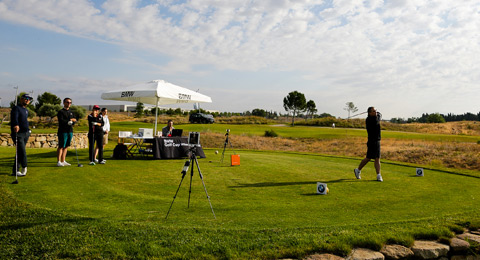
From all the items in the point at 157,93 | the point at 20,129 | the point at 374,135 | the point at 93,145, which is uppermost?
the point at 157,93

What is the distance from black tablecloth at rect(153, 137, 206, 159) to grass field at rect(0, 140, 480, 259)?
265 cm

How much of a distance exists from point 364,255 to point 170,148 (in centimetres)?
1010

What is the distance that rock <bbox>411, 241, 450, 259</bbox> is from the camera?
14.4ft

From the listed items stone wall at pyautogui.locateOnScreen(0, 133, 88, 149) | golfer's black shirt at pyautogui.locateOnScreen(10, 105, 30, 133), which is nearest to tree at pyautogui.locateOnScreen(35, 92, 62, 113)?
stone wall at pyautogui.locateOnScreen(0, 133, 88, 149)

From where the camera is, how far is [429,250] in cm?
442

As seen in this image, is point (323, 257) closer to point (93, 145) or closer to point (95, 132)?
point (93, 145)

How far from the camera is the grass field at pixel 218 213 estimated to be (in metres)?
4.15

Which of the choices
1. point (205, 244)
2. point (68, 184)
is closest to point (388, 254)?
point (205, 244)

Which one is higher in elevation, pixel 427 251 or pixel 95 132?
pixel 95 132

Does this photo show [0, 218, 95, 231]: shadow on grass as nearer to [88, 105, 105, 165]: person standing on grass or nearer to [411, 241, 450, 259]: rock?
[411, 241, 450, 259]: rock

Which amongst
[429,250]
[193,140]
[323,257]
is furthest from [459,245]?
[193,140]

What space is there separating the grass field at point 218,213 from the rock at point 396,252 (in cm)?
13

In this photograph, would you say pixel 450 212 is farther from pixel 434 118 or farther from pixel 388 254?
pixel 434 118

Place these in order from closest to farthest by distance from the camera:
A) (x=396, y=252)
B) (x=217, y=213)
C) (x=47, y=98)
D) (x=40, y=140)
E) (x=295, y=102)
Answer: (x=396, y=252) → (x=217, y=213) → (x=40, y=140) → (x=47, y=98) → (x=295, y=102)
